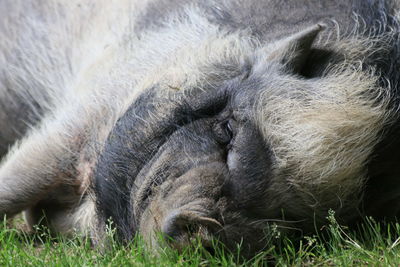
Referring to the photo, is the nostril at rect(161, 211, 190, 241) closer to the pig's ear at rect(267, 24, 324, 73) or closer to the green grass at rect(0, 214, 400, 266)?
the green grass at rect(0, 214, 400, 266)

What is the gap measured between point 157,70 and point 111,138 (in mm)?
504

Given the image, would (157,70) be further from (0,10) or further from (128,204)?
(0,10)

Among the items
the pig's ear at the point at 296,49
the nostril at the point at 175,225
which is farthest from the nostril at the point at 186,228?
the pig's ear at the point at 296,49

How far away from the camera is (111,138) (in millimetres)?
4082

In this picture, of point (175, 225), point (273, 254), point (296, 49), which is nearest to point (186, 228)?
point (175, 225)

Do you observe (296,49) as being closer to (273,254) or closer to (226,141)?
(226,141)

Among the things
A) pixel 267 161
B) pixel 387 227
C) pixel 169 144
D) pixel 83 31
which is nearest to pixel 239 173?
pixel 267 161

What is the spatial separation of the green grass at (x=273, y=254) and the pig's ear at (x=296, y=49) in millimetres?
831

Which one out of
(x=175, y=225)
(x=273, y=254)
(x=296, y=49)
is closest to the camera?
(x=175, y=225)

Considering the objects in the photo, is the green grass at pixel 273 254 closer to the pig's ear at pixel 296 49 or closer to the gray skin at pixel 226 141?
the gray skin at pixel 226 141

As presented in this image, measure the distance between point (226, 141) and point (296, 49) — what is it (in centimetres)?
63

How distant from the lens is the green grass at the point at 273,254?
3422 mm

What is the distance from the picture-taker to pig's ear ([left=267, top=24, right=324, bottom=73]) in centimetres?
393

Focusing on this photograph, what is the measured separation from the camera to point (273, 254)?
11.8 feet
